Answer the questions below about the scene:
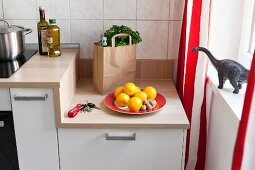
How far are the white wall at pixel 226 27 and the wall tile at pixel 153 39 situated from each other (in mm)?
362

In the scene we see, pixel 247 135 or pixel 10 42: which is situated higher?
pixel 10 42

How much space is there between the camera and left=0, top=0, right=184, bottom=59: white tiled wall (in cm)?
200

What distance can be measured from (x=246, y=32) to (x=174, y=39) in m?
0.46

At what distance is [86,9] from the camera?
6.60ft

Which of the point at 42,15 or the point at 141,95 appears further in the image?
the point at 42,15

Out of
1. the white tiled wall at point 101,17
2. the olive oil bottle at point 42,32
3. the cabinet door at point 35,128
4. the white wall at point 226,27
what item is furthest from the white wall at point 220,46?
the olive oil bottle at point 42,32

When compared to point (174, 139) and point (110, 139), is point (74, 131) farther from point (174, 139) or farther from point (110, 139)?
point (174, 139)

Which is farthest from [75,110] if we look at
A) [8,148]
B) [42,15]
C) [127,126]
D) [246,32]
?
[246,32]

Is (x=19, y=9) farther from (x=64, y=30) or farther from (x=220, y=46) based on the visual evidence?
(x=220, y=46)

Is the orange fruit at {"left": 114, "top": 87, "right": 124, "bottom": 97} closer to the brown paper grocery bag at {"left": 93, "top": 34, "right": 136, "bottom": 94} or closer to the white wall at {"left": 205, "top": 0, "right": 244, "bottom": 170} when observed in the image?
the brown paper grocery bag at {"left": 93, "top": 34, "right": 136, "bottom": 94}

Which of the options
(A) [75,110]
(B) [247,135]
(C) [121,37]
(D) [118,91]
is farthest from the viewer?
(C) [121,37]

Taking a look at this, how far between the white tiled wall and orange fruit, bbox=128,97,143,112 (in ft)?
1.87

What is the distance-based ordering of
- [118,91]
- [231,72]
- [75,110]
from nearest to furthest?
1. [231,72]
2. [75,110]
3. [118,91]

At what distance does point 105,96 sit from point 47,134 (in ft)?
1.25
